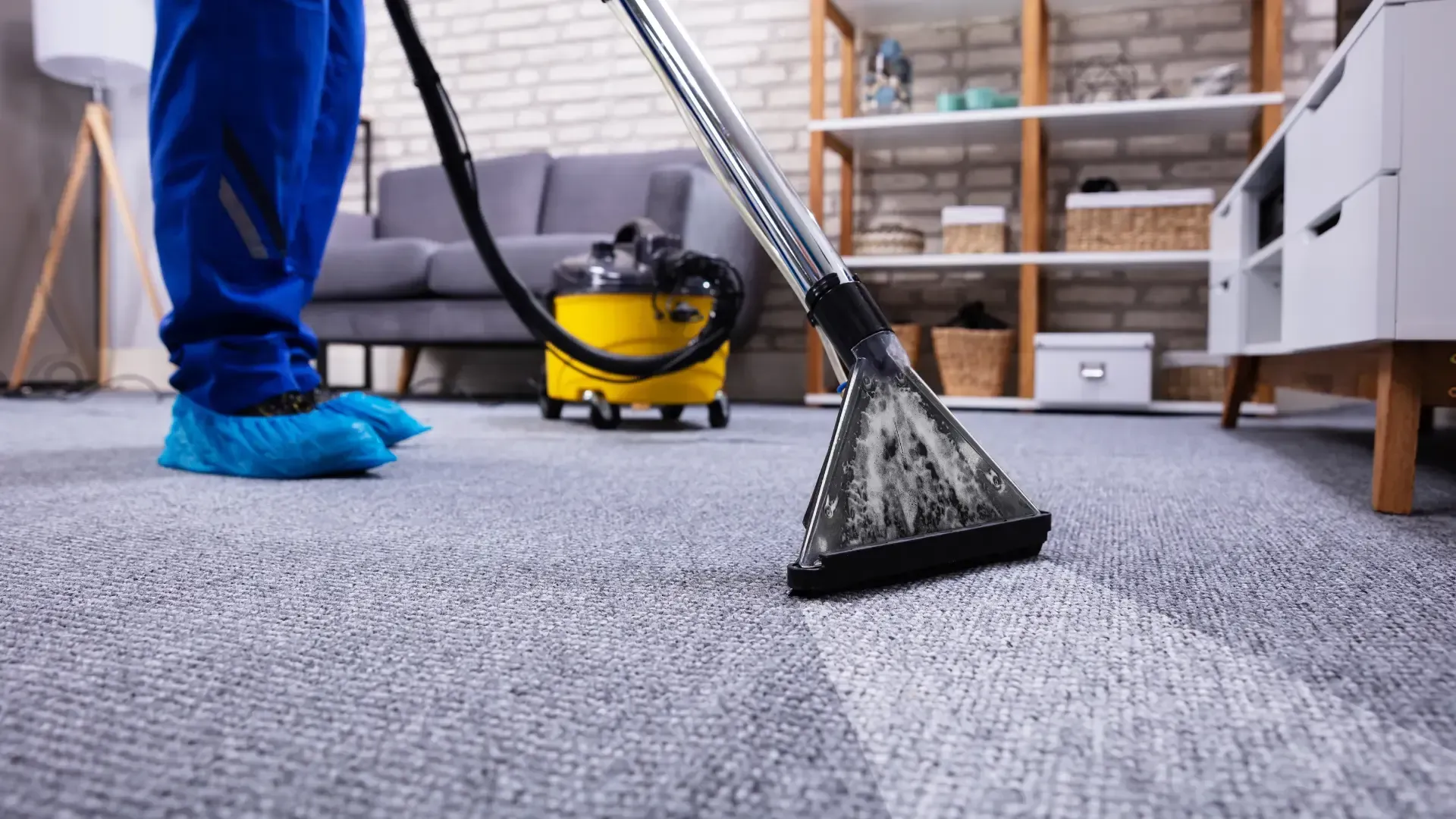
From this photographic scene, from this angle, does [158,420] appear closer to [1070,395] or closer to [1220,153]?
[1070,395]

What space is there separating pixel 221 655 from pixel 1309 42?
338cm

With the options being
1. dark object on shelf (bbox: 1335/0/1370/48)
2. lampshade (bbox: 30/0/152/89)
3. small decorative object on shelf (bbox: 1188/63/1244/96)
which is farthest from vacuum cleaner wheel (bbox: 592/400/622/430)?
dark object on shelf (bbox: 1335/0/1370/48)

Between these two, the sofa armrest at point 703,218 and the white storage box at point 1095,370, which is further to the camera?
the sofa armrest at point 703,218

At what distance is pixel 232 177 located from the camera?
101cm

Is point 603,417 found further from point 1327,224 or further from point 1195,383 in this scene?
point 1195,383

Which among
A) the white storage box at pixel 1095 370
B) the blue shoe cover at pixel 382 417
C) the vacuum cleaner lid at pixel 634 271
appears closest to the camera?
the blue shoe cover at pixel 382 417

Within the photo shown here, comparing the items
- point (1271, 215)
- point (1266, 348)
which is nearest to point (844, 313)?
point (1266, 348)

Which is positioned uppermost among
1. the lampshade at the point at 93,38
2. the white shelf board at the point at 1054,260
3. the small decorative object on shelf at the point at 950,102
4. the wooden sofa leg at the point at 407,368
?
the lampshade at the point at 93,38

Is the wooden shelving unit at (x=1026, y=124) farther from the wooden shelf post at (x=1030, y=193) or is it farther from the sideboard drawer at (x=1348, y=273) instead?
the sideboard drawer at (x=1348, y=273)

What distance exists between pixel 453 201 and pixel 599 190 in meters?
0.61

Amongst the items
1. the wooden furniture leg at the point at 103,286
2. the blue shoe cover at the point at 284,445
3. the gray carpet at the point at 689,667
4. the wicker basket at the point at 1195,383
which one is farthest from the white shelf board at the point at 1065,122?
the wooden furniture leg at the point at 103,286

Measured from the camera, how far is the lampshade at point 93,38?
10.4 ft

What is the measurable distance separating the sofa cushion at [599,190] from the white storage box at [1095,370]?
4.32 ft

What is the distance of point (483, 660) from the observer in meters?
0.44
